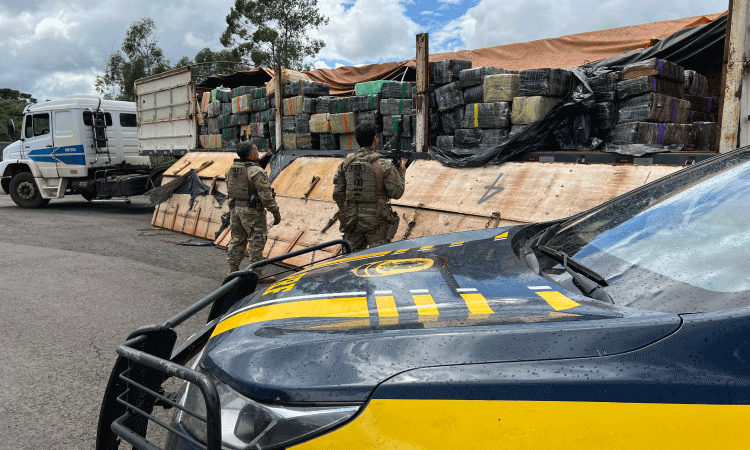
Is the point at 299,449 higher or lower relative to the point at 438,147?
lower

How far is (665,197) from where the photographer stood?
81.0 inches

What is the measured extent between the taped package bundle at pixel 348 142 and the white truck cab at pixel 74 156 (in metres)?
A: 7.26

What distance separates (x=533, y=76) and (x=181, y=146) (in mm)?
9336

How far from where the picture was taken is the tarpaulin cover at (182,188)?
394 inches

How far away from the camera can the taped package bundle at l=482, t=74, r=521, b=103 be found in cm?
640

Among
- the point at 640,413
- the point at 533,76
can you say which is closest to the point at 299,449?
the point at 640,413

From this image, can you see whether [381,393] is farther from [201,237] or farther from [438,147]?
[201,237]

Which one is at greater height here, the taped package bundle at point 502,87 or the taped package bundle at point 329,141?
the taped package bundle at point 502,87

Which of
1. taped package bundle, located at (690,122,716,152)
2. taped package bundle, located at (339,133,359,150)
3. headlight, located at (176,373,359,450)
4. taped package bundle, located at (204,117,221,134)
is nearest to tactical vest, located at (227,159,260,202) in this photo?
taped package bundle, located at (339,133,359,150)

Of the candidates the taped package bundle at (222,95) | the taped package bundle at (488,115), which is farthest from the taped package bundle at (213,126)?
the taped package bundle at (488,115)

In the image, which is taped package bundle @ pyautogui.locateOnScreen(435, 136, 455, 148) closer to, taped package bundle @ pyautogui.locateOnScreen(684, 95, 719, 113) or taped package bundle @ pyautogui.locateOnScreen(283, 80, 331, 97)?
taped package bundle @ pyautogui.locateOnScreen(283, 80, 331, 97)

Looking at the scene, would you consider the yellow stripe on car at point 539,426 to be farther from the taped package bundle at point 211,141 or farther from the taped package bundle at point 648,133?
the taped package bundle at point 211,141

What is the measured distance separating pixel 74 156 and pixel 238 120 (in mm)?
5429

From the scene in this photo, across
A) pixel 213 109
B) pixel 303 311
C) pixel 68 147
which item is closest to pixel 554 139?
pixel 303 311
